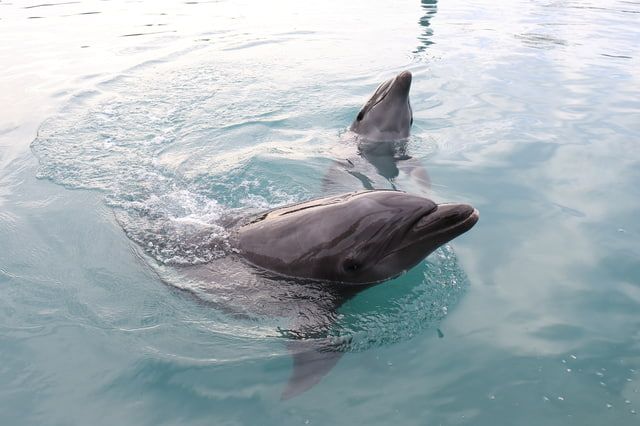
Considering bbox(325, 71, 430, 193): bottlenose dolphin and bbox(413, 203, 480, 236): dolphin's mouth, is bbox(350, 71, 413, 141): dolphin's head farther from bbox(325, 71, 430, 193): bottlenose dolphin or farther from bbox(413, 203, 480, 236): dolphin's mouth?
bbox(413, 203, 480, 236): dolphin's mouth

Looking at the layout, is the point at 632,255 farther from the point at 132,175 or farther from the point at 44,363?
the point at 132,175

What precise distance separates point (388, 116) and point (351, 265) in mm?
5952

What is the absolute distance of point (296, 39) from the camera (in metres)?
21.8

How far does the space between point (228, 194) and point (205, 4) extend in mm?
25017

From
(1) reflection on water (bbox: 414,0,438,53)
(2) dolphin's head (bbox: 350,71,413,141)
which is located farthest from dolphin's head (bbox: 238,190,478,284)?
(1) reflection on water (bbox: 414,0,438,53)

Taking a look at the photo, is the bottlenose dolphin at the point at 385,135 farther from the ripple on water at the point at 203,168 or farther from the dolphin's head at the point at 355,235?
the dolphin's head at the point at 355,235

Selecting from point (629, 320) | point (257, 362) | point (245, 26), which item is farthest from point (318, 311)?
point (245, 26)

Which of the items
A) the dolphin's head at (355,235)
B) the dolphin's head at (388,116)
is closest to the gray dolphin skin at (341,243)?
the dolphin's head at (355,235)

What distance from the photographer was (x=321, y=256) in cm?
619

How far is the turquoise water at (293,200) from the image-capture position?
514cm

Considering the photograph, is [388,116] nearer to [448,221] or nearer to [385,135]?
[385,135]

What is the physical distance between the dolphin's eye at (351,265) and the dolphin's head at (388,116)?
5.68 metres

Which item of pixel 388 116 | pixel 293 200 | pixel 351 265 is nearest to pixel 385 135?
pixel 388 116

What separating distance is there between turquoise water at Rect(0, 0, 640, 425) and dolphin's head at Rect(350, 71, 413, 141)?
385mm
